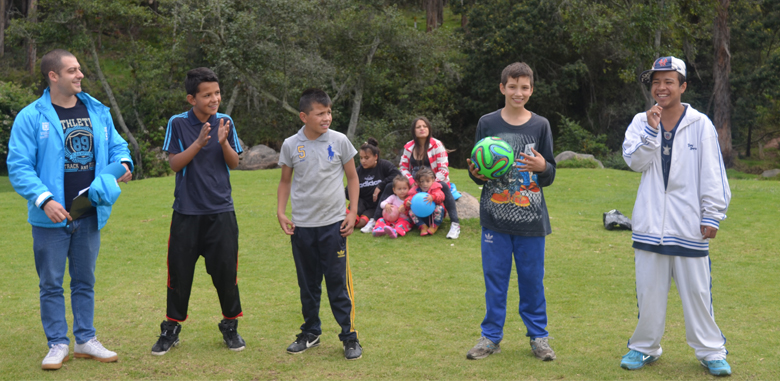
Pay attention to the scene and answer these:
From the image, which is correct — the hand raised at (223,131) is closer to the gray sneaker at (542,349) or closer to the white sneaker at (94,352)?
the white sneaker at (94,352)

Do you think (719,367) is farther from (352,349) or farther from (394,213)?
(394,213)

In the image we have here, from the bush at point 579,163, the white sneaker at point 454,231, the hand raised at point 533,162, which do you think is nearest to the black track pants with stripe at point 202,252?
the hand raised at point 533,162

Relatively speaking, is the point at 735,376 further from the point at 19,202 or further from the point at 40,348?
the point at 19,202

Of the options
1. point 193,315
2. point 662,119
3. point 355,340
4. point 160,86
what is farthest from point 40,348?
point 160,86

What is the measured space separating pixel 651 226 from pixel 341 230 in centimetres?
195

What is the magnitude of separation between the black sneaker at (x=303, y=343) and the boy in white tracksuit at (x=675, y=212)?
6.72 feet

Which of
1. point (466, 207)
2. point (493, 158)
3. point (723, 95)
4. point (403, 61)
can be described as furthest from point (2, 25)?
point (723, 95)

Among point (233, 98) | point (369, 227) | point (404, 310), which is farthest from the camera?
point (233, 98)

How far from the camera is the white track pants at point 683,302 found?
3.68 metres

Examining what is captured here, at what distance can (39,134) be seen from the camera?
3.80 m

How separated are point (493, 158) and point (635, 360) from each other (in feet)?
5.05

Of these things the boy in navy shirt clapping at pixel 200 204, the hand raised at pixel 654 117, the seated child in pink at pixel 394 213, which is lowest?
the seated child in pink at pixel 394 213

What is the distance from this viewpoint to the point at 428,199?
8141 mm

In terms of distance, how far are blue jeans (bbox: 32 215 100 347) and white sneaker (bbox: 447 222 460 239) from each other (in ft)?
16.5
